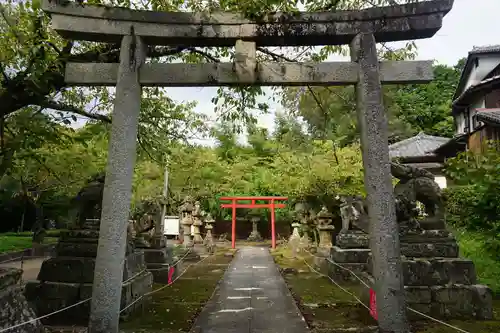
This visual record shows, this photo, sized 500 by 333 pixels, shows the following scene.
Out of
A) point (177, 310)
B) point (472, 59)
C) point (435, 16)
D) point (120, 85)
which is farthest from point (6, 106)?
point (472, 59)

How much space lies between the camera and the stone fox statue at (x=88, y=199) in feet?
18.3

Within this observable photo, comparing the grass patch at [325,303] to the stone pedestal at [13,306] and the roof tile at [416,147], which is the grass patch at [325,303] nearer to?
the stone pedestal at [13,306]

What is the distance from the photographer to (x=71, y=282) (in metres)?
5.02

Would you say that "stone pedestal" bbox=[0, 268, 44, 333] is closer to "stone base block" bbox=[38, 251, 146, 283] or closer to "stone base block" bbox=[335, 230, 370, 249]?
"stone base block" bbox=[38, 251, 146, 283]

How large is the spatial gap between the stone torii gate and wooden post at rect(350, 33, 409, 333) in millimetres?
12

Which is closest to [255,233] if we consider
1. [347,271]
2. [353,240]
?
[353,240]

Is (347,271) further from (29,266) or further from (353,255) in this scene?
(29,266)

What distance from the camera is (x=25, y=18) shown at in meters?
4.37

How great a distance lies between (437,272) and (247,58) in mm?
4203

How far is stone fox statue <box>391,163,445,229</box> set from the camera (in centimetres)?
575

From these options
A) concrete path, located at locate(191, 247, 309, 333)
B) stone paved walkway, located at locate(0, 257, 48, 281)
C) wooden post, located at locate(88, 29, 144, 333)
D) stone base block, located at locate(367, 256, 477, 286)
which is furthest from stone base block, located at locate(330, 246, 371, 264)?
stone paved walkway, located at locate(0, 257, 48, 281)

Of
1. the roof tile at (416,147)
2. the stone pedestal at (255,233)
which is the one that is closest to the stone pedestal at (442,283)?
the roof tile at (416,147)

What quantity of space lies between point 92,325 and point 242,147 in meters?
28.7

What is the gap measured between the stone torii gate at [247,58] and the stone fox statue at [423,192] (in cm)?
228
